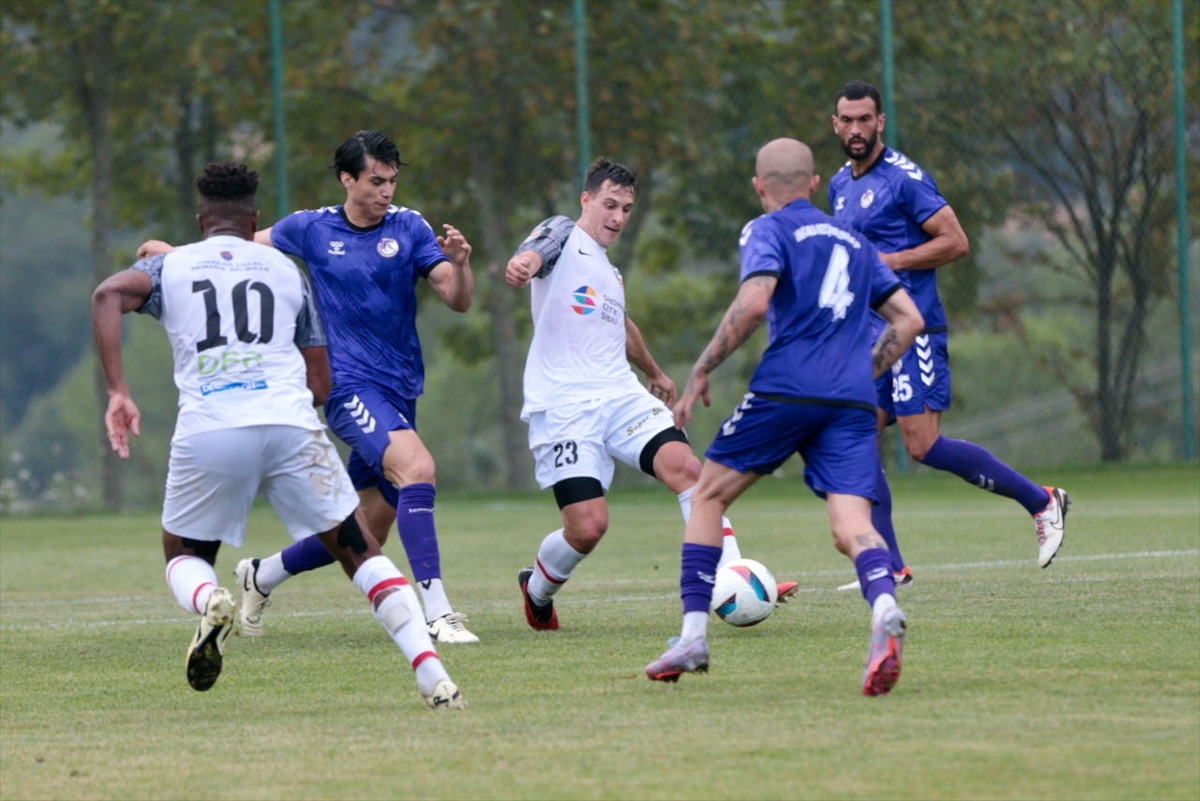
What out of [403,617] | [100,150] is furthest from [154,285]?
[100,150]

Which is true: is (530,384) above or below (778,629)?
above

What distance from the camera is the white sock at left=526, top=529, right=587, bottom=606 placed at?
821cm

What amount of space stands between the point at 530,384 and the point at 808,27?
1211 centimetres

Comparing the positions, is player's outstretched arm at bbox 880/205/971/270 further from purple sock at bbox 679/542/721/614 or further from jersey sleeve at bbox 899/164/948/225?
purple sock at bbox 679/542/721/614

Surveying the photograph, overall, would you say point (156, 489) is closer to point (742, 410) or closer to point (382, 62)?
point (382, 62)

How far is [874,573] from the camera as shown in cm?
607

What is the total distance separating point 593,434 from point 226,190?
2.45 meters

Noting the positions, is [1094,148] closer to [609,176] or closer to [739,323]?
[609,176]

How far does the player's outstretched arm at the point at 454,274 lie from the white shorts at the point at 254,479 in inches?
64.1

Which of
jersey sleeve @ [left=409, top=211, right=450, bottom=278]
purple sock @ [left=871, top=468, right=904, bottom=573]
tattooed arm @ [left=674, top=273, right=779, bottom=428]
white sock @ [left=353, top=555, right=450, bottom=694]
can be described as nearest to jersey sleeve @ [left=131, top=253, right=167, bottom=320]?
white sock @ [left=353, top=555, right=450, bottom=694]

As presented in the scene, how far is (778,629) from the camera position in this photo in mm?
7836

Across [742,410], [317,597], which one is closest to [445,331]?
[317,597]

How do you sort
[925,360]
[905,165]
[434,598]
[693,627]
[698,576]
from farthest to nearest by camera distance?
1. [925,360]
2. [905,165]
3. [434,598]
4. [698,576]
5. [693,627]

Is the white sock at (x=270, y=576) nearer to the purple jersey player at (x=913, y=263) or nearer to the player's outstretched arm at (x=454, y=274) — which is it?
the player's outstretched arm at (x=454, y=274)
